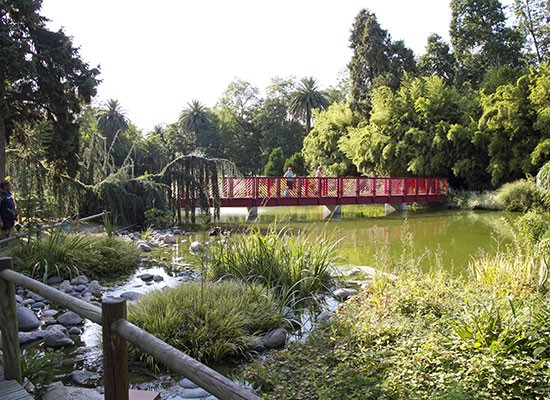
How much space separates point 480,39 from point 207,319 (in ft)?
94.7

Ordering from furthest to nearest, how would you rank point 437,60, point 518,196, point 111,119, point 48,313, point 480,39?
point 111,119 < point 437,60 < point 480,39 < point 518,196 < point 48,313

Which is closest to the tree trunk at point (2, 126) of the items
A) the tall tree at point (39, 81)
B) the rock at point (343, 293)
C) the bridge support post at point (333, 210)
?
the tall tree at point (39, 81)

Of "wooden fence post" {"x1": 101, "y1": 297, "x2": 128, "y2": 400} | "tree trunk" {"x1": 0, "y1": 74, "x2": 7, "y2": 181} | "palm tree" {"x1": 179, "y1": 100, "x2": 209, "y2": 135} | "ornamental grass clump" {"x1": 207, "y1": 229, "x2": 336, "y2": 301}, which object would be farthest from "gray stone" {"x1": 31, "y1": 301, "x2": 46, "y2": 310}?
"palm tree" {"x1": 179, "y1": 100, "x2": 209, "y2": 135}

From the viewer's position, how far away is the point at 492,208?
19594 mm

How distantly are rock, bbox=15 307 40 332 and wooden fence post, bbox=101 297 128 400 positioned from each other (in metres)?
3.14

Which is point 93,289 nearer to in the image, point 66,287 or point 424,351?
point 66,287

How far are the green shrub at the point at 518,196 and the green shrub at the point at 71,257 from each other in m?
16.0

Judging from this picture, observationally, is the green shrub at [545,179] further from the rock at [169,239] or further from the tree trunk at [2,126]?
the tree trunk at [2,126]

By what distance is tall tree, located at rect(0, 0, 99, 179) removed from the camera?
31.0 ft

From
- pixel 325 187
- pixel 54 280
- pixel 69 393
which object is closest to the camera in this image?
pixel 69 393

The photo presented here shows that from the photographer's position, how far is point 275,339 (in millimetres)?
4168

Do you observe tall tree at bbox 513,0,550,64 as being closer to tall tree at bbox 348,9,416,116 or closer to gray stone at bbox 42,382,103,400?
tall tree at bbox 348,9,416,116

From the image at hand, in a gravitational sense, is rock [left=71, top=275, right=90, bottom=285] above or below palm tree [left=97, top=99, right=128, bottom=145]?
below

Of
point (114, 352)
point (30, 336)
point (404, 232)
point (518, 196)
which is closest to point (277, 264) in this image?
point (404, 232)
